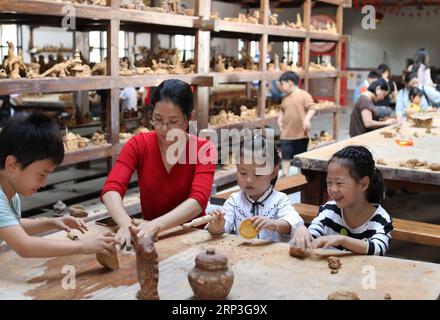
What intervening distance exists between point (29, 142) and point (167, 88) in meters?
0.75

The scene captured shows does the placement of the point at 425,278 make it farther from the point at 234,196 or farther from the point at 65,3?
the point at 65,3

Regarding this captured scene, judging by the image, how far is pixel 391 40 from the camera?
19.7 metres

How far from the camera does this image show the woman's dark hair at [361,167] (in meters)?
2.52

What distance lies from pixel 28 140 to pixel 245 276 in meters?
0.86

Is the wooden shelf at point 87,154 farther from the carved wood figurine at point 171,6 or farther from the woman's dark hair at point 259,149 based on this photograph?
the woman's dark hair at point 259,149

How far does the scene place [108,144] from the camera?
209 inches

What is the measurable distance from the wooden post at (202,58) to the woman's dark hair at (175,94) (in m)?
3.89

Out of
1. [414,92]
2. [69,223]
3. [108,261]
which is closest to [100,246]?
[108,261]

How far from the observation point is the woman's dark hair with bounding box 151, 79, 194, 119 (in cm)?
248

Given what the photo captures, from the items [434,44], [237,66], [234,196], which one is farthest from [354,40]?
[234,196]

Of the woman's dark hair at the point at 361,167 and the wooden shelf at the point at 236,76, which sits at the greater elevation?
the wooden shelf at the point at 236,76

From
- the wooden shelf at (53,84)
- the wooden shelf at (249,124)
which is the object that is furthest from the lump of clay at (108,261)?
the wooden shelf at (249,124)

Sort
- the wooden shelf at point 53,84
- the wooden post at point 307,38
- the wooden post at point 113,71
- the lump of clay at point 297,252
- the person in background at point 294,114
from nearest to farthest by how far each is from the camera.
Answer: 1. the lump of clay at point 297,252
2. the wooden shelf at point 53,84
3. the wooden post at point 113,71
4. the person in background at point 294,114
5. the wooden post at point 307,38

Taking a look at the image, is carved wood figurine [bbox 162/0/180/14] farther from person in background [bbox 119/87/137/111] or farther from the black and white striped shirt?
the black and white striped shirt
